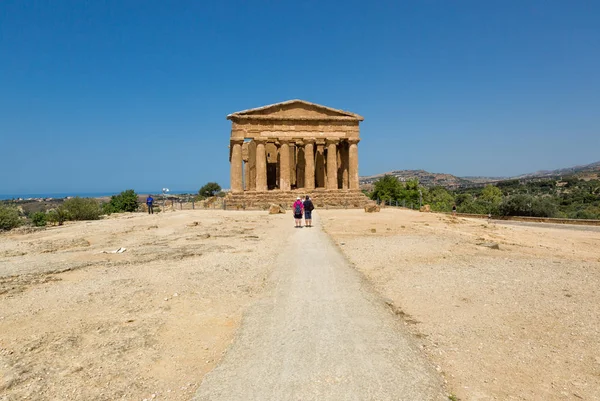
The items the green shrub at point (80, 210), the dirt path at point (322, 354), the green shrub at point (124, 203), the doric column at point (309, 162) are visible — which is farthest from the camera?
the green shrub at point (124, 203)

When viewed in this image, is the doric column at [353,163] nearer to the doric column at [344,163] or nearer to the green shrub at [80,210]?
the doric column at [344,163]

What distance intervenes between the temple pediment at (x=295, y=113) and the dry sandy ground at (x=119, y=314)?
2357 cm

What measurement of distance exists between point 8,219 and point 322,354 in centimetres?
2749

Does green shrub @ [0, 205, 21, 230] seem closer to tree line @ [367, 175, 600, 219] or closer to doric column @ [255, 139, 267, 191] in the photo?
doric column @ [255, 139, 267, 191]

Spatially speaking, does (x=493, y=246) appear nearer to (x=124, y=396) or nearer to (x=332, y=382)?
(x=332, y=382)

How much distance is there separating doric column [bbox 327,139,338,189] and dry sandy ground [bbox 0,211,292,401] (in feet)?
80.1

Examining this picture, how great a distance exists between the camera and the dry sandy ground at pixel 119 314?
4.69 m

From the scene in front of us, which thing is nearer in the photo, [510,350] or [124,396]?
[124,396]

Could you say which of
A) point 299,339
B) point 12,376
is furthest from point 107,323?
point 299,339

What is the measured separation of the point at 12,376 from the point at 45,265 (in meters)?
7.20

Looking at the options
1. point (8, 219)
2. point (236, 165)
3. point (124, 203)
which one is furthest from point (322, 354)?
point (124, 203)

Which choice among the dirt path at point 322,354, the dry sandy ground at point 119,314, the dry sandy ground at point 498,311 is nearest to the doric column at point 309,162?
the dry sandy ground at point 498,311

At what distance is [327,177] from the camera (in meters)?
38.7

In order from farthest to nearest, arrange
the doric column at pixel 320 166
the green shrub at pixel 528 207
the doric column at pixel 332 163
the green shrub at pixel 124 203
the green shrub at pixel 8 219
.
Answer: the doric column at pixel 320 166 → the green shrub at pixel 124 203 → the doric column at pixel 332 163 → the green shrub at pixel 528 207 → the green shrub at pixel 8 219
